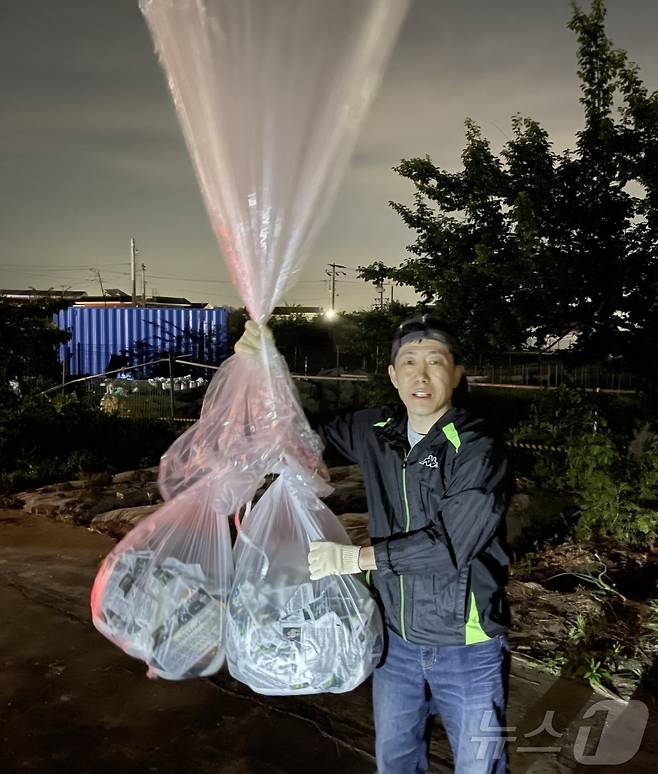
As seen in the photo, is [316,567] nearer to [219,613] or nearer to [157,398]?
[219,613]

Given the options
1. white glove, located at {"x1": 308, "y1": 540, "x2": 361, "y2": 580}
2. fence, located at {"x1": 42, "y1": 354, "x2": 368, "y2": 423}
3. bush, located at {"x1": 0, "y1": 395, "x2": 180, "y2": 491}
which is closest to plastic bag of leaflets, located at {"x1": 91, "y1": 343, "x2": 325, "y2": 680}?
white glove, located at {"x1": 308, "y1": 540, "x2": 361, "y2": 580}

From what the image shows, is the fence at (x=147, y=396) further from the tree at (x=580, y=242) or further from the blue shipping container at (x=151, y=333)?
the blue shipping container at (x=151, y=333)

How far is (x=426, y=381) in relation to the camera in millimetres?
1725

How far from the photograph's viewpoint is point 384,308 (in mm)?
5551

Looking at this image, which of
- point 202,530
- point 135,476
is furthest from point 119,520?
point 202,530

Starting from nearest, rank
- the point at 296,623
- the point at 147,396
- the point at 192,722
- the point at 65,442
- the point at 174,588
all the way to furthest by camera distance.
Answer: the point at 296,623
the point at 174,588
the point at 192,722
the point at 65,442
the point at 147,396

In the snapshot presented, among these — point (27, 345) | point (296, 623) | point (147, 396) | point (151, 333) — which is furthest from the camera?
point (151, 333)

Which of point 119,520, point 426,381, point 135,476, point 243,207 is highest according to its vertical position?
point 243,207

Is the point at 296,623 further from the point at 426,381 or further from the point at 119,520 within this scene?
the point at 119,520

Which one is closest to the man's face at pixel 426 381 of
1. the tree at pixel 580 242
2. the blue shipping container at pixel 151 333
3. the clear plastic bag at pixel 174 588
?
the clear plastic bag at pixel 174 588

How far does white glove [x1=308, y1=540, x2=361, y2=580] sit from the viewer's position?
1.61 meters

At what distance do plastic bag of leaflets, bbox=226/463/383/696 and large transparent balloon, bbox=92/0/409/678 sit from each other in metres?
0.07

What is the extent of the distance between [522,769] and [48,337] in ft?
24.7

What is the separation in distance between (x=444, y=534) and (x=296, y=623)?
0.46 meters
